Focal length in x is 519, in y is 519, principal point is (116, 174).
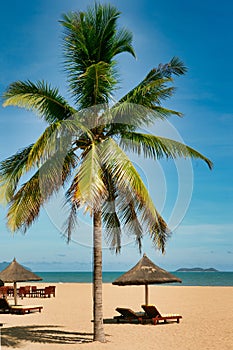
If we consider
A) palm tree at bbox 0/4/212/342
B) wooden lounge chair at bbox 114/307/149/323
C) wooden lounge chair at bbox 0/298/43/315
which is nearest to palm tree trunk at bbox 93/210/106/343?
palm tree at bbox 0/4/212/342

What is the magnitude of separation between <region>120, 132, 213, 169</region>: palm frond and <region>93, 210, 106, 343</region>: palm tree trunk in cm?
167

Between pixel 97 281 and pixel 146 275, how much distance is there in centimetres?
470

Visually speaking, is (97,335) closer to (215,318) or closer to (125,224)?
(125,224)

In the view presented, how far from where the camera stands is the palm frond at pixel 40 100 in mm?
11258

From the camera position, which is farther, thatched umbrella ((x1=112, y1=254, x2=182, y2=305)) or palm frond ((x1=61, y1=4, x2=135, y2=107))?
thatched umbrella ((x1=112, y1=254, x2=182, y2=305))

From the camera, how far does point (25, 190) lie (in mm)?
10938

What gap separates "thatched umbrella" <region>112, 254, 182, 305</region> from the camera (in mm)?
15500

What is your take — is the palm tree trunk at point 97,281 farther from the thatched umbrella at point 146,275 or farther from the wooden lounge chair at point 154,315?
the thatched umbrella at point 146,275

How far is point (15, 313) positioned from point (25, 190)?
29.1 feet

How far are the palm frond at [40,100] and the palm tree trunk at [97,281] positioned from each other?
7.87 ft

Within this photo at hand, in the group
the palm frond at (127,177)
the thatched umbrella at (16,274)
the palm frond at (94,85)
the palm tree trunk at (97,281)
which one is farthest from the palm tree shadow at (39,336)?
the thatched umbrella at (16,274)

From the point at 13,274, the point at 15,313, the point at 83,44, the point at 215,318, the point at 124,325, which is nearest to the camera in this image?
the point at 83,44

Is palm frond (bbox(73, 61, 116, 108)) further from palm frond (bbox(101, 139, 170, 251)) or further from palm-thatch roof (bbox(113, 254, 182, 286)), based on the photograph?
palm-thatch roof (bbox(113, 254, 182, 286))

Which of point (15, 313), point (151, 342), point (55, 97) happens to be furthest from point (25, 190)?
point (15, 313)
